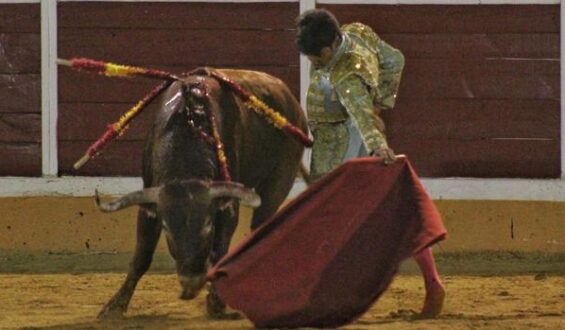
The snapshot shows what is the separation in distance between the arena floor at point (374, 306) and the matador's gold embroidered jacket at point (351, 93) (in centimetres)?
70

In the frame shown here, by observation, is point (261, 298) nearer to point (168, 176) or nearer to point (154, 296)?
point (168, 176)

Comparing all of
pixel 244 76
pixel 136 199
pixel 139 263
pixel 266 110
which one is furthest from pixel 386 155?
pixel 244 76

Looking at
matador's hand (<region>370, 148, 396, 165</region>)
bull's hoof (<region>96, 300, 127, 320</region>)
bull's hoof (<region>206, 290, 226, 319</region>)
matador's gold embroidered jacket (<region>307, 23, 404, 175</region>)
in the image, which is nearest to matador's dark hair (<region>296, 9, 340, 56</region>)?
matador's gold embroidered jacket (<region>307, 23, 404, 175</region>)

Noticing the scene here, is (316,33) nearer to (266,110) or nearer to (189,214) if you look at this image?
(266,110)

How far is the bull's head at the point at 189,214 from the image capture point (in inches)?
229

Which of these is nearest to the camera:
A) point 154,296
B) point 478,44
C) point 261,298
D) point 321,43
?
point 261,298

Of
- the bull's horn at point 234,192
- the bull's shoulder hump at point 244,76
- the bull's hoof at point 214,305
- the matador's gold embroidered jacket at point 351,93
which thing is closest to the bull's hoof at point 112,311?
the bull's hoof at point 214,305

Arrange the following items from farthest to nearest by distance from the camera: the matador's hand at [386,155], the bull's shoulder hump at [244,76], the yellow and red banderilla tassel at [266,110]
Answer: the bull's shoulder hump at [244,76] → the yellow and red banderilla tassel at [266,110] → the matador's hand at [386,155]

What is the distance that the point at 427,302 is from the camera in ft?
20.5

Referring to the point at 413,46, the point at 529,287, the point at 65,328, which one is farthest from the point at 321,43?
the point at 413,46

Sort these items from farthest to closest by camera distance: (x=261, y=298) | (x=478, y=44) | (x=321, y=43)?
(x=478, y=44)
(x=321, y=43)
(x=261, y=298)

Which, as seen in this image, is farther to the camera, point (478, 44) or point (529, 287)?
point (478, 44)

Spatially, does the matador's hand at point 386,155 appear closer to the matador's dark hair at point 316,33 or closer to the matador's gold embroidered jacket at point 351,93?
the matador's gold embroidered jacket at point 351,93

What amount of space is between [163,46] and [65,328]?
3499 mm
